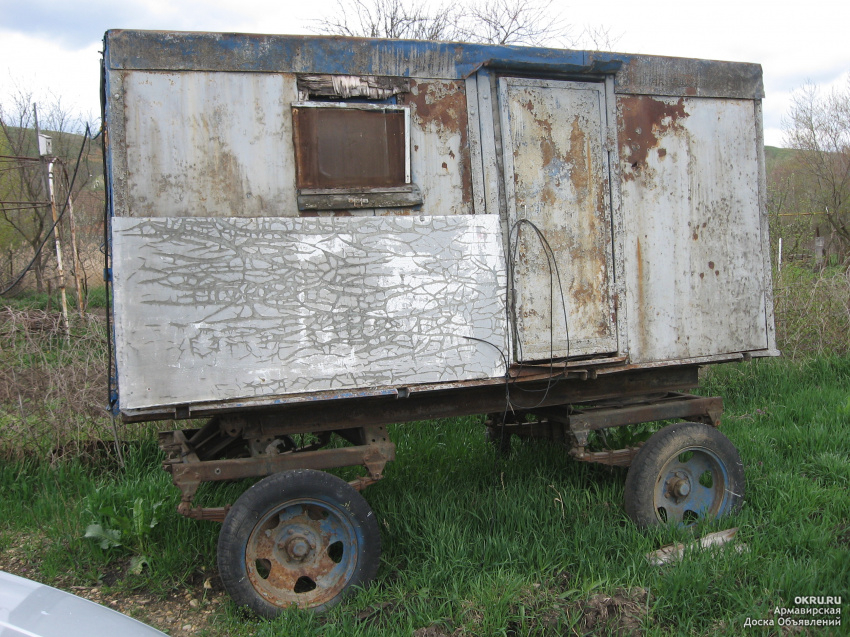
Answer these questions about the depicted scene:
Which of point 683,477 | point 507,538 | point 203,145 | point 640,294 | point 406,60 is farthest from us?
point 683,477

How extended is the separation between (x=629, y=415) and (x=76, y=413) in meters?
4.68

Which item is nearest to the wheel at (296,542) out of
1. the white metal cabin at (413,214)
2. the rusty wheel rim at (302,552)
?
the rusty wheel rim at (302,552)

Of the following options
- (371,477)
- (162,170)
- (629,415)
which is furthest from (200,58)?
(629,415)

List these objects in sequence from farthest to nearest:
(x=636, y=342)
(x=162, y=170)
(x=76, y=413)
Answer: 1. (x=76, y=413)
2. (x=636, y=342)
3. (x=162, y=170)

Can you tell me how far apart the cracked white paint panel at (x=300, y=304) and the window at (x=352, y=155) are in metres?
0.17

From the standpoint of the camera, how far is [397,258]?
141 inches

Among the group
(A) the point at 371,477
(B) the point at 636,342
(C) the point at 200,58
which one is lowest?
(A) the point at 371,477

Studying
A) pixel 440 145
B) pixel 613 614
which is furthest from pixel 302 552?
pixel 440 145

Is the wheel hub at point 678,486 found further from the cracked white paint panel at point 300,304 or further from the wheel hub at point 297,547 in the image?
the wheel hub at point 297,547

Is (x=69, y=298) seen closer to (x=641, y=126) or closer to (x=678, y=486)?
(x=641, y=126)

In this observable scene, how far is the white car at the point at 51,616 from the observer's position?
6.66 feet

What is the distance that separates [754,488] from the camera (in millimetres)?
4801

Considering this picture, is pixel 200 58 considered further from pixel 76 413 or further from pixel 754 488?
pixel 754 488

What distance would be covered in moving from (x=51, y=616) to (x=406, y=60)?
323cm
